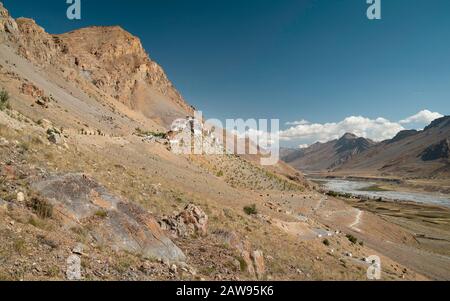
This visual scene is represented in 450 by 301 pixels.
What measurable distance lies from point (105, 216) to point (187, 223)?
225 inches

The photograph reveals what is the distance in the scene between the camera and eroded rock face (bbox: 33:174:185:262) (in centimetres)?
1280

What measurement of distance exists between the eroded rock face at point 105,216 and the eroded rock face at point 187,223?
7.97 feet

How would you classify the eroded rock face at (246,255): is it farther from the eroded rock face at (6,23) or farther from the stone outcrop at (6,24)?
the eroded rock face at (6,23)

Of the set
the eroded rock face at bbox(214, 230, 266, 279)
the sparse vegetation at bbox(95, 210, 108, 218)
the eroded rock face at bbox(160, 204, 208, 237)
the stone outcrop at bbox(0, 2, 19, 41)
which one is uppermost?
the stone outcrop at bbox(0, 2, 19, 41)

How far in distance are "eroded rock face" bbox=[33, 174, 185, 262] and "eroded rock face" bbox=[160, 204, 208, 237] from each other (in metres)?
2.43

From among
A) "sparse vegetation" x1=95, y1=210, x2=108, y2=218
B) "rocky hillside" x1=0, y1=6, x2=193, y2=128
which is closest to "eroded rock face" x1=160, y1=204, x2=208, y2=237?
"sparse vegetation" x1=95, y1=210, x2=108, y2=218

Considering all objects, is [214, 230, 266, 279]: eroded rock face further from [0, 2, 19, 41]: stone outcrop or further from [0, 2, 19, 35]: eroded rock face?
[0, 2, 19, 35]: eroded rock face

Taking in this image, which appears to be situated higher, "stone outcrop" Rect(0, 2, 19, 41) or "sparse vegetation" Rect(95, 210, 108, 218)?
"stone outcrop" Rect(0, 2, 19, 41)

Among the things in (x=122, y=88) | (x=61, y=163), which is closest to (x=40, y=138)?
(x=61, y=163)

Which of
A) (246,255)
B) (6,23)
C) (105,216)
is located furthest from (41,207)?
(6,23)

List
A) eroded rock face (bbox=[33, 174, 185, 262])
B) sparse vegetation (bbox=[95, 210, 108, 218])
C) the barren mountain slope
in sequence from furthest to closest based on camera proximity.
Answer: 1. sparse vegetation (bbox=[95, 210, 108, 218])
2. eroded rock face (bbox=[33, 174, 185, 262])
3. the barren mountain slope

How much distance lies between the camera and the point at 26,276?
8867 mm

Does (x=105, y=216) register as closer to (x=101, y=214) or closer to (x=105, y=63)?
(x=101, y=214)
